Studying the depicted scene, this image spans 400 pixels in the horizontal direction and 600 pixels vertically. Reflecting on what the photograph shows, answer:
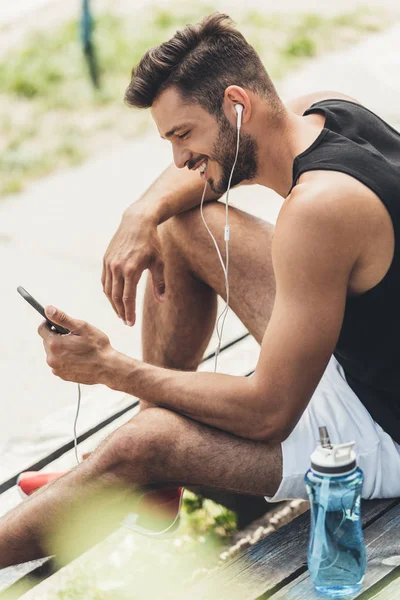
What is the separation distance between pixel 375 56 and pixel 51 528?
208 inches

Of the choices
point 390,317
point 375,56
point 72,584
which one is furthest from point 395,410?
point 375,56

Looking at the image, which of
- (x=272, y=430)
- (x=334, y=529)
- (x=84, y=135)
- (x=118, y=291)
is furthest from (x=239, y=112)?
(x=84, y=135)

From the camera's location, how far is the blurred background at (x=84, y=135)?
397 cm

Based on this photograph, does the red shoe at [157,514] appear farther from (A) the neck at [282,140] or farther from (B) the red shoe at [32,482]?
(A) the neck at [282,140]

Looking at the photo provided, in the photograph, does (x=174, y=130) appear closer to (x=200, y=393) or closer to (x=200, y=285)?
(x=200, y=285)

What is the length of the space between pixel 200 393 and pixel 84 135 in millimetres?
4235

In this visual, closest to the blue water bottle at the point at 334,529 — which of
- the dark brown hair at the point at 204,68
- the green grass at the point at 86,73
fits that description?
the dark brown hair at the point at 204,68

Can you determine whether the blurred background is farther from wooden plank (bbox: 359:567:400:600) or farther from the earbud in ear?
wooden plank (bbox: 359:567:400:600)

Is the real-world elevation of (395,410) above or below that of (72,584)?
above

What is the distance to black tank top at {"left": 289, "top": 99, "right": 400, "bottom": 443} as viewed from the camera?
7.16 ft

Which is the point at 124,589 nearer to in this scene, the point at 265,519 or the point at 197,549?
the point at 197,549

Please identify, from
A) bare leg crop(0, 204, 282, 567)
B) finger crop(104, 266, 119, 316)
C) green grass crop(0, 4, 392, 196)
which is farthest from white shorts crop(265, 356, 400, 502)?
Result: green grass crop(0, 4, 392, 196)

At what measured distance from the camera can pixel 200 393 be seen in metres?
2.34

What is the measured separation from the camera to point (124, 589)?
108 inches
